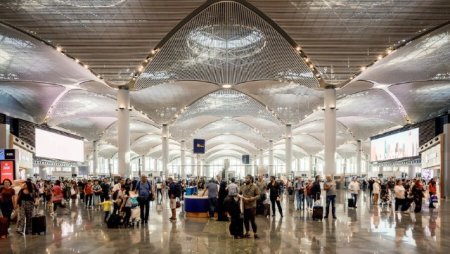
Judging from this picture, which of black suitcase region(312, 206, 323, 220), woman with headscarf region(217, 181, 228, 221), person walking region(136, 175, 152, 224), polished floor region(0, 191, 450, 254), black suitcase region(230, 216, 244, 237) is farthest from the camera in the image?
black suitcase region(312, 206, 323, 220)

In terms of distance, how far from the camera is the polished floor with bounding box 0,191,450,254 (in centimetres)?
1048

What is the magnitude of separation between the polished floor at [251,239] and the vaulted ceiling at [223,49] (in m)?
9.00

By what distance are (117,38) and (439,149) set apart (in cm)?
2547

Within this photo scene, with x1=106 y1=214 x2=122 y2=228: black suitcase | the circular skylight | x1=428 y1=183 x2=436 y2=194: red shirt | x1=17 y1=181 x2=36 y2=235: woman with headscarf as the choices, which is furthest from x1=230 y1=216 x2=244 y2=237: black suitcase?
the circular skylight

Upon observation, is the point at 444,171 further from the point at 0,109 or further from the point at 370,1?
the point at 0,109

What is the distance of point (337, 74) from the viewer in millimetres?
30609

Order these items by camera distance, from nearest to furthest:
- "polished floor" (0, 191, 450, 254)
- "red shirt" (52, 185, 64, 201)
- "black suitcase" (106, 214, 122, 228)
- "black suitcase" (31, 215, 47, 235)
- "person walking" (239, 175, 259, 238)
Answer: "polished floor" (0, 191, 450, 254), "person walking" (239, 175, 259, 238), "black suitcase" (31, 215, 47, 235), "black suitcase" (106, 214, 122, 228), "red shirt" (52, 185, 64, 201)

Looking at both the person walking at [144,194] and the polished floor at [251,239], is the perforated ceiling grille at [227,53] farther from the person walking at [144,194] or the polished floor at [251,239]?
the polished floor at [251,239]

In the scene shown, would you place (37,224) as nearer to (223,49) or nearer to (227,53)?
(223,49)

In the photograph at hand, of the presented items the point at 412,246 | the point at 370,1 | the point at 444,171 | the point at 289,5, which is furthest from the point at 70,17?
the point at 444,171

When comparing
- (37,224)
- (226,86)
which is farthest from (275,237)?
(226,86)

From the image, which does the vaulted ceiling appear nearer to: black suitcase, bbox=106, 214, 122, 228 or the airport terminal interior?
the airport terminal interior

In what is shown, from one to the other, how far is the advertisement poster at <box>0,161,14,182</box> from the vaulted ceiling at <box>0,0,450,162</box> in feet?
19.9

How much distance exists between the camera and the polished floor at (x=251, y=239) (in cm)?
1048
